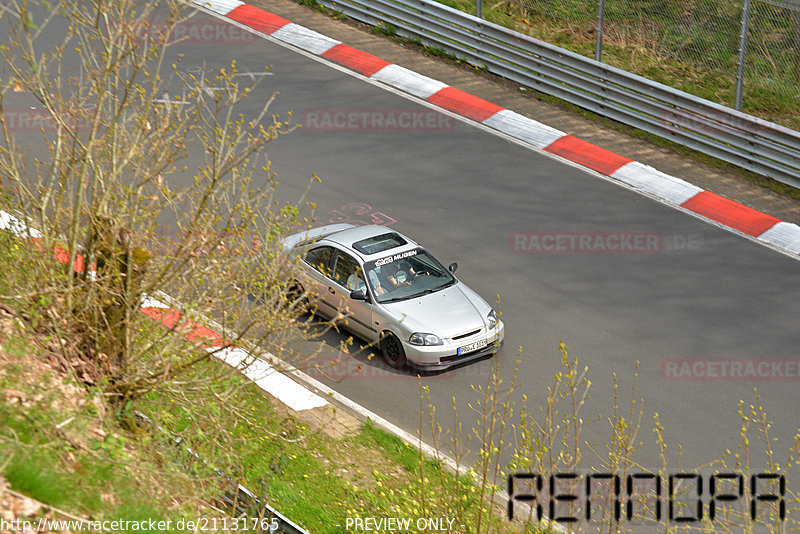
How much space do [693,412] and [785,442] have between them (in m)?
1.14

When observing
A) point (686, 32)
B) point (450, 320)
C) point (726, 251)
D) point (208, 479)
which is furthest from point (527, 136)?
point (208, 479)

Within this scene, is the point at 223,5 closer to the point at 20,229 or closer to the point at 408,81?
the point at 408,81

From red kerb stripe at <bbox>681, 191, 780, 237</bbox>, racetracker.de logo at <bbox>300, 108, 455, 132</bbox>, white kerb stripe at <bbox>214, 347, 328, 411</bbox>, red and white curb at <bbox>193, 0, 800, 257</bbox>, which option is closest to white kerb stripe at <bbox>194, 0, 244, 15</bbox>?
red and white curb at <bbox>193, 0, 800, 257</bbox>

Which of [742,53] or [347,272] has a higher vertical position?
[742,53]

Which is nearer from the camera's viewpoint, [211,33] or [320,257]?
[320,257]

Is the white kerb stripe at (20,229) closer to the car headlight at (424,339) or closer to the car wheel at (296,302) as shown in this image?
the car wheel at (296,302)

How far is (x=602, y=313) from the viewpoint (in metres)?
13.9

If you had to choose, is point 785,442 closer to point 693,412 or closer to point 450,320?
point 693,412

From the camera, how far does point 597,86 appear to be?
1852 cm

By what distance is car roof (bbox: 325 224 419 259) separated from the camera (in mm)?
13430

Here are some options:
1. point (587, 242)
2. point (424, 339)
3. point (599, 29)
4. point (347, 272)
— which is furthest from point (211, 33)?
point (424, 339)

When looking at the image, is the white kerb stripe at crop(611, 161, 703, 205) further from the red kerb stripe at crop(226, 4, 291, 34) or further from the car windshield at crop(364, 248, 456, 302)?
the red kerb stripe at crop(226, 4, 291, 34)

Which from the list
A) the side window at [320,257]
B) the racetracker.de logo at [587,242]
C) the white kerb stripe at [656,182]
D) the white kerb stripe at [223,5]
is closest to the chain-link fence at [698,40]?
the white kerb stripe at [656,182]

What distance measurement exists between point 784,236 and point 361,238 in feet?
23.3
